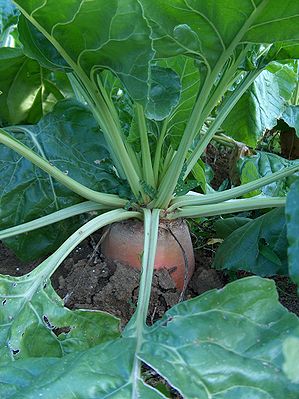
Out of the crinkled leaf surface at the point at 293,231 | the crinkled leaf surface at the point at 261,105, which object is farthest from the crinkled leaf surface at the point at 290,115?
the crinkled leaf surface at the point at 293,231

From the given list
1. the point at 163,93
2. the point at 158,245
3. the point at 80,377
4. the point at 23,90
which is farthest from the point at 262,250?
the point at 23,90

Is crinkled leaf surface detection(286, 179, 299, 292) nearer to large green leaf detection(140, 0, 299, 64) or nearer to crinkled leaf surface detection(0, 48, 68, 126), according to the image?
large green leaf detection(140, 0, 299, 64)

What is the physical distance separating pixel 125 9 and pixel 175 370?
567 millimetres

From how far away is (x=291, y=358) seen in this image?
78cm

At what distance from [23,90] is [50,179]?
375 mm

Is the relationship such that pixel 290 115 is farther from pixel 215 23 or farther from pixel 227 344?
pixel 227 344

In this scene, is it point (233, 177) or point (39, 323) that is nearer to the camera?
point (39, 323)

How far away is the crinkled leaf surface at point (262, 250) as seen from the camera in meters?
1.32

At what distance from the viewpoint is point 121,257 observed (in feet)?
4.39

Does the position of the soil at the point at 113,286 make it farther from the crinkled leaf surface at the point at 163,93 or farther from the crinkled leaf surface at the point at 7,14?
the crinkled leaf surface at the point at 7,14

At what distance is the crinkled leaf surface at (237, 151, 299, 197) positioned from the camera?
167 cm

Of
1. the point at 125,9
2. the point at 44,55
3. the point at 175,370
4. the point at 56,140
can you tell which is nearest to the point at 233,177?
the point at 56,140

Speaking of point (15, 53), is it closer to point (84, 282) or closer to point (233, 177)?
Result: point (84, 282)

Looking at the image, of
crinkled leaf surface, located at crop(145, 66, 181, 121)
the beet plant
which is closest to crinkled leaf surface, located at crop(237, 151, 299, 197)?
the beet plant
